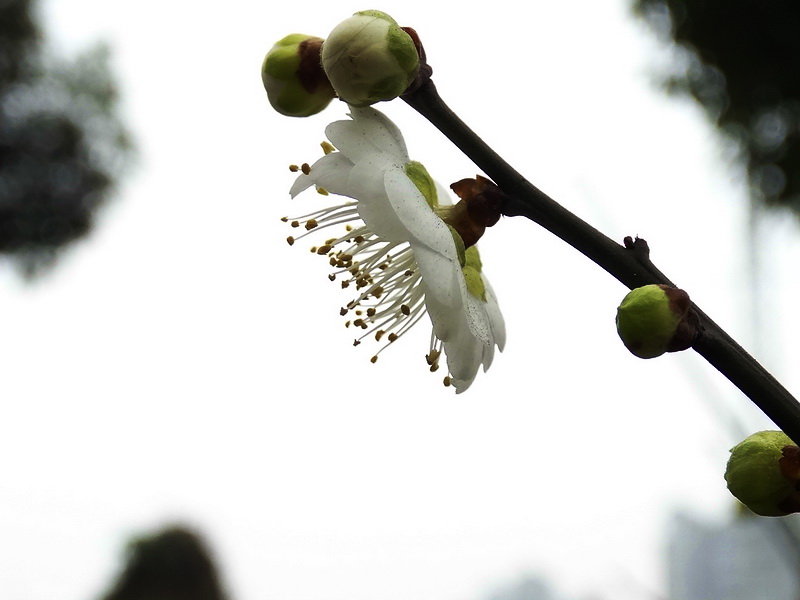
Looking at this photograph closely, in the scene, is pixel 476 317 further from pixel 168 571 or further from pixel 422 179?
pixel 168 571

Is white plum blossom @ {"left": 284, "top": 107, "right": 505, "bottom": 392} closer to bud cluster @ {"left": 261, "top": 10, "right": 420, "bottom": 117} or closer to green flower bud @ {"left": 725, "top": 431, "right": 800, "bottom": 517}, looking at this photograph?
bud cluster @ {"left": 261, "top": 10, "right": 420, "bottom": 117}

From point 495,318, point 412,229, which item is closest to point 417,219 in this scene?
point 412,229

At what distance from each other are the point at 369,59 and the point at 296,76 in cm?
6

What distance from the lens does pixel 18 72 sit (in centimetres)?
512

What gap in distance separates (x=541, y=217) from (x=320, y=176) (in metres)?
0.13

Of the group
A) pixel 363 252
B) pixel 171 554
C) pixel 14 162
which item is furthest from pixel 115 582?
pixel 363 252

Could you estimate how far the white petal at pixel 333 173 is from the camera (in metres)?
0.42

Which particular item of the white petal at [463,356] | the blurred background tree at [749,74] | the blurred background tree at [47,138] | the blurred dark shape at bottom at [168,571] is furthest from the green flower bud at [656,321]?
the blurred background tree at [47,138]

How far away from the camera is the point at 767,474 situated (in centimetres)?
33

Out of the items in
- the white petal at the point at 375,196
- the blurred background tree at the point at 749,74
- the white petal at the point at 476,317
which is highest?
the blurred background tree at the point at 749,74

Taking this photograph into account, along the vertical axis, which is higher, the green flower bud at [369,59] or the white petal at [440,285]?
the green flower bud at [369,59]

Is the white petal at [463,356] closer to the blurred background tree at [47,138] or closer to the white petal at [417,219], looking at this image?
the white petal at [417,219]

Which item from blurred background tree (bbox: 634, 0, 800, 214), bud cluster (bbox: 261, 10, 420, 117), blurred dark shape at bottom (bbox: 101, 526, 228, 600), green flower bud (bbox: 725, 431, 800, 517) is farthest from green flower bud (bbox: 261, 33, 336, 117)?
blurred dark shape at bottom (bbox: 101, 526, 228, 600)

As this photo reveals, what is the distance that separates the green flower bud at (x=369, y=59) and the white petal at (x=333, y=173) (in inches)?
2.5
